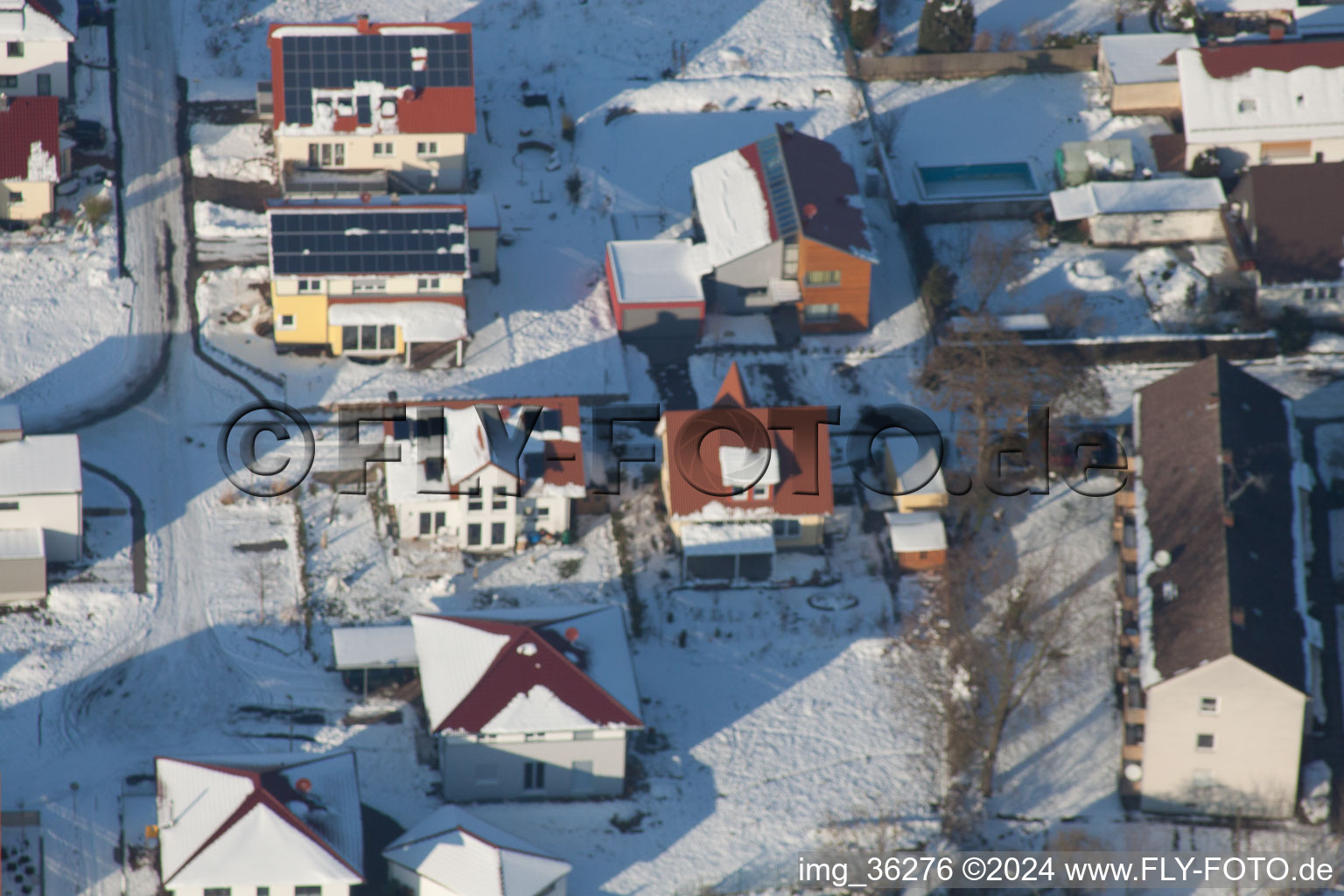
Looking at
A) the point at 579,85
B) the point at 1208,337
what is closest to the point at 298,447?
the point at 579,85

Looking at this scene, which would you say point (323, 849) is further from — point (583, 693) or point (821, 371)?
point (821, 371)

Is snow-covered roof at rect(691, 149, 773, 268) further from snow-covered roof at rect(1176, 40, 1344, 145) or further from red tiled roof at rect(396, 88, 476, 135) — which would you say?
snow-covered roof at rect(1176, 40, 1344, 145)

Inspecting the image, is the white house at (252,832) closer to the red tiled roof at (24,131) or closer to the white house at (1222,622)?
Answer: the white house at (1222,622)

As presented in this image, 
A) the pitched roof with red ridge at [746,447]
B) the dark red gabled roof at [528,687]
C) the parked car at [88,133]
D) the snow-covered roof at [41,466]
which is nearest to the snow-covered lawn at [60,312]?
the parked car at [88,133]

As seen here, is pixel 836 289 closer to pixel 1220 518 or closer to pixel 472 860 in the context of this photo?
pixel 1220 518


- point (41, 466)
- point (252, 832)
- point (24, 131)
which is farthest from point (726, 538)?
point (24, 131)
